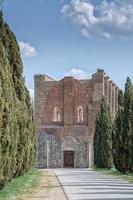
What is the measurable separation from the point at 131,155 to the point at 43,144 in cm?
2761

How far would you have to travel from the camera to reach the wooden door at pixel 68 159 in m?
62.2

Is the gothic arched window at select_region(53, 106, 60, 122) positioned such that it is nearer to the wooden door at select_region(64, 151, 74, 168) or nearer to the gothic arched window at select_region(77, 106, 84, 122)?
the gothic arched window at select_region(77, 106, 84, 122)

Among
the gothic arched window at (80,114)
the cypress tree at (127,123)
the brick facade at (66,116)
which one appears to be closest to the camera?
the cypress tree at (127,123)

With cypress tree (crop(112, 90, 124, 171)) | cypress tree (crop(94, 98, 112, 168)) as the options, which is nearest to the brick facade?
cypress tree (crop(94, 98, 112, 168))

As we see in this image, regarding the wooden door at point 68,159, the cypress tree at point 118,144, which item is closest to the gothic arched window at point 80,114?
the wooden door at point 68,159

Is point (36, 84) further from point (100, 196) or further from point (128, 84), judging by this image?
point (100, 196)

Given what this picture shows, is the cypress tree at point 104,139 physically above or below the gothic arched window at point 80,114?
below

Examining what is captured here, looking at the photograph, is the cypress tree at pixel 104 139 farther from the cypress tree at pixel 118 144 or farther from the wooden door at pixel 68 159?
the wooden door at pixel 68 159

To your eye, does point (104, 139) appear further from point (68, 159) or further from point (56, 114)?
point (56, 114)

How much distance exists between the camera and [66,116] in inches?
2544

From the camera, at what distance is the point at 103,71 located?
65.1 metres

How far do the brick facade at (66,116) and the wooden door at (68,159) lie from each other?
414 mm

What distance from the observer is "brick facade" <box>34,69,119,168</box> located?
6191cm

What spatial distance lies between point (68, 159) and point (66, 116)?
5298 millimetres
